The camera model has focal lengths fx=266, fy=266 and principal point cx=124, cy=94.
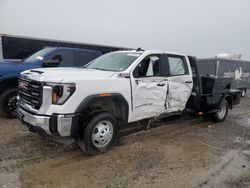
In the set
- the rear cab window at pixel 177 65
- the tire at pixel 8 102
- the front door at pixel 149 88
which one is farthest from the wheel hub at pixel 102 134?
the tire at pixel 8 102

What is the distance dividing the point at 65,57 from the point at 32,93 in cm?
411

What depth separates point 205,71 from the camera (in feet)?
52.3

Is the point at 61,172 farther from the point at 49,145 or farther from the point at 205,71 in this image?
the point at 205,71

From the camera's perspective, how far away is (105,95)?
15.5ft

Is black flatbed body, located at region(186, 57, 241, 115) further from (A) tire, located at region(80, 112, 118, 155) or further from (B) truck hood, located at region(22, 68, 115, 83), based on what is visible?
(B) truck hood, located at region(22, 68, 115, 83)

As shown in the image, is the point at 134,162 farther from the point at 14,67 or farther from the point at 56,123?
the point at 14,67

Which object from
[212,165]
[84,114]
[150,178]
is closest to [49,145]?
[84,114]

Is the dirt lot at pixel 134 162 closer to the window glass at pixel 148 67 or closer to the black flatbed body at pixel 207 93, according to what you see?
the black flatbed body at pixel 207 93

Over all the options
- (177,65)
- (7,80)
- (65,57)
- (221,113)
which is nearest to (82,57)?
(65,57)

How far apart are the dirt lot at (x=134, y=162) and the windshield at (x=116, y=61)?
1.62 meters

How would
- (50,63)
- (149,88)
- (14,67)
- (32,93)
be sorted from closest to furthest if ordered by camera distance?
(32,93), (149,88), (14,67), (50,63)

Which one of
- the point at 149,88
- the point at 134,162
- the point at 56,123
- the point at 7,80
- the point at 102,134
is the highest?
the point at 149,88

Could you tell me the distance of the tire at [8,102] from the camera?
679 cm

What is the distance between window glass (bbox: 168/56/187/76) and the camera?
6321 mm
